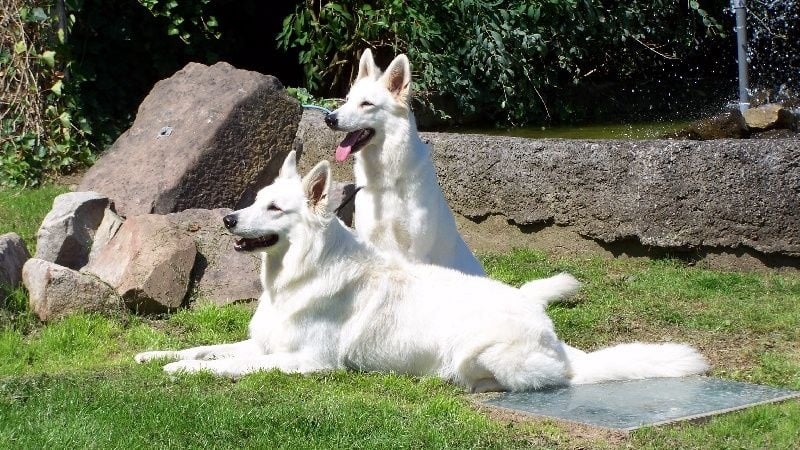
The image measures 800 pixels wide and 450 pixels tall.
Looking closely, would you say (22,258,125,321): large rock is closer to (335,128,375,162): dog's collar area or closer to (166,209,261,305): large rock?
(166,209,261,305): large rock

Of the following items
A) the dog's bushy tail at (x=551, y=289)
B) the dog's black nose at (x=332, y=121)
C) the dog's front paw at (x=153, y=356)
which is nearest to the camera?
the dog's front paw at (x=153, y=356)

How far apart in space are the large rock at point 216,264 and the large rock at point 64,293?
69cm

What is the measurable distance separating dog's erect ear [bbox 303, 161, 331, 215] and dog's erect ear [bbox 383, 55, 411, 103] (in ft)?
4.69

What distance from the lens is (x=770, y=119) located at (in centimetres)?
1186

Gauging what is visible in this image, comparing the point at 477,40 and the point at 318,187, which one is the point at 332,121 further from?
the point at 477,40

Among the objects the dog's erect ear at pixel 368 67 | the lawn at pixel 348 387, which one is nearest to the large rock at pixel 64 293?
the lawn at pixel 348 387

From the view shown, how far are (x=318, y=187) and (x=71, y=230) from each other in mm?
3274

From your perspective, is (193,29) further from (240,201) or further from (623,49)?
(623,49)

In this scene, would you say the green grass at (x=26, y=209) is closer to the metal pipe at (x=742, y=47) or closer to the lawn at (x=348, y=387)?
the lawn at (x=348, y=387)

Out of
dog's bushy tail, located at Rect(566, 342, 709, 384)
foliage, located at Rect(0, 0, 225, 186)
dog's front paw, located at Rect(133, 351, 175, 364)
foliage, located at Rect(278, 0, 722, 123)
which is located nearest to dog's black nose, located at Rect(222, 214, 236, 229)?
dog's front paw, located at Rect(133, 351, 175, 364)

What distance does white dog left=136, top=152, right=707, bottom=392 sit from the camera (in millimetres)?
6191

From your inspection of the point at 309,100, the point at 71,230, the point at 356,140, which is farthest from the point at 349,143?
the point at 309,100

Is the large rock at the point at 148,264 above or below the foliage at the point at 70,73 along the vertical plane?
below

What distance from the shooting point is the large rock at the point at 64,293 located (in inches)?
306
